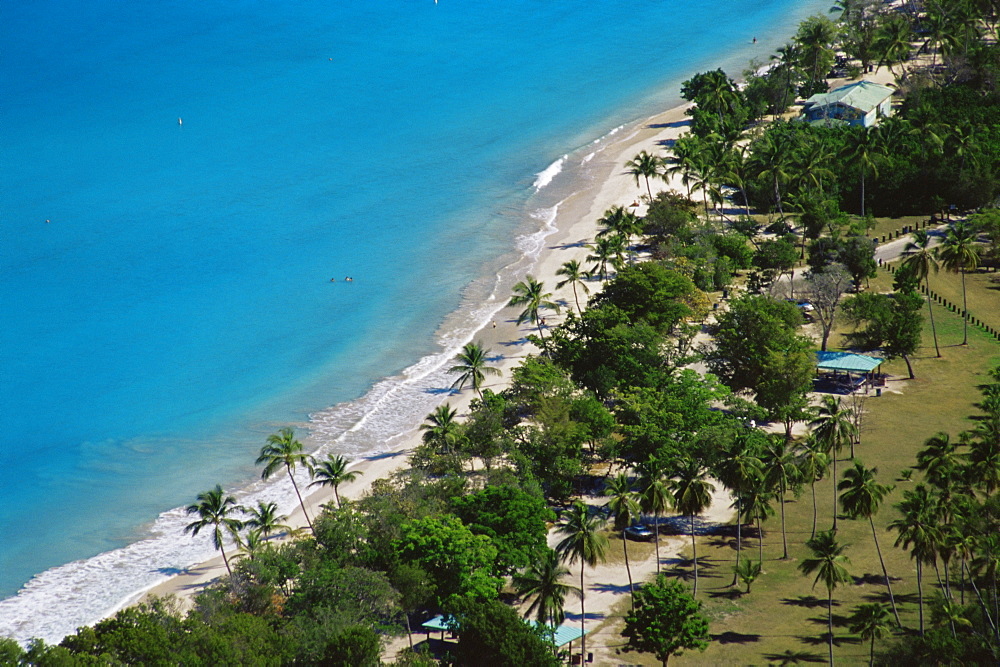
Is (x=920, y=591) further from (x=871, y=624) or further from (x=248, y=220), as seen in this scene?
(x=248, y=220)

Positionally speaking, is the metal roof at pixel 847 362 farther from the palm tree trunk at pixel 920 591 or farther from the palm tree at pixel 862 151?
the palm tree at pixel 862 151

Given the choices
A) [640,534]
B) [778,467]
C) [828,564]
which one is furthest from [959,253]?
[828,564]

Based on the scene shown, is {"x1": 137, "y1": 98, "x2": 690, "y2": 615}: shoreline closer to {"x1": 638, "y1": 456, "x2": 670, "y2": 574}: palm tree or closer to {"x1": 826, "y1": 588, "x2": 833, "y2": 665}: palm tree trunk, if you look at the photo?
{"x1": 638, "y1": 456, "x2": 670, "y2": 574}: palm tree

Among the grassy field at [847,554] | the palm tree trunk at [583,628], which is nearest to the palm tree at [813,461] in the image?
the grassy field at [847,554]

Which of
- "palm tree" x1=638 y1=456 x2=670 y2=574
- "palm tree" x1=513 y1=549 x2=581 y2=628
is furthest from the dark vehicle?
"palm tree" x1=513 y1=549 x2=581 y2=628

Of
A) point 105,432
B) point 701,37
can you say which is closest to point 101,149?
point 105,432
